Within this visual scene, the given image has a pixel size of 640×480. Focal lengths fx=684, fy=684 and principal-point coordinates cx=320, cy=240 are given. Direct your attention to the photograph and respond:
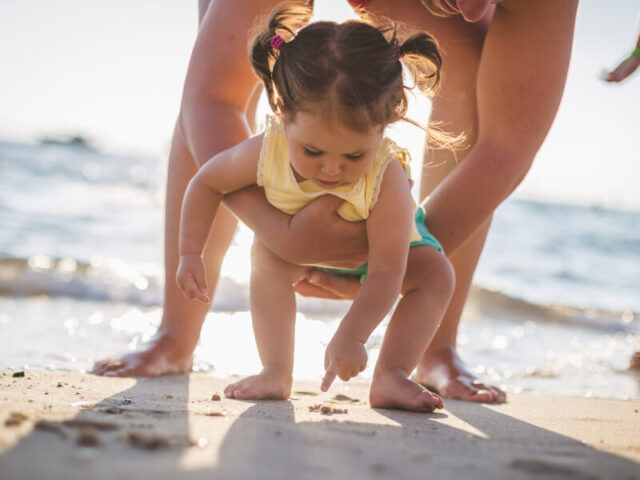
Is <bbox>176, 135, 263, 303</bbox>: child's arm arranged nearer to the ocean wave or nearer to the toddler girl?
the toddler girl

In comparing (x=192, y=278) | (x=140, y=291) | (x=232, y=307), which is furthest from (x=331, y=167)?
(x=140, y=291)

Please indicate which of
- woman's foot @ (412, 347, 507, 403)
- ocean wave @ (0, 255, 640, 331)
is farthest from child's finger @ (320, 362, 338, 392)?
ocean wave @ (0, 255, 640, 331)

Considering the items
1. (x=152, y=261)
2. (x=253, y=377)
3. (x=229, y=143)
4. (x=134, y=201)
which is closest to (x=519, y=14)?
(x=229, y=143)

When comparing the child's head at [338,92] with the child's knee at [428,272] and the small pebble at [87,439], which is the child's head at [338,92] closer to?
the child's knee at [428,272]

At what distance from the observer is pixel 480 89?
2400 millimetres

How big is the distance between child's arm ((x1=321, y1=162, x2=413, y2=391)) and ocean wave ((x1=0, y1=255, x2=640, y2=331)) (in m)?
3.19

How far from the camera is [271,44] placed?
198 centimetres

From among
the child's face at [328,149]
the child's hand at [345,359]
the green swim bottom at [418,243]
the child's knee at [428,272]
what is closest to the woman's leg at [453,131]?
the green swim bottom at [418,243]

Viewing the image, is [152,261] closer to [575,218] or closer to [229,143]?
[229,143]

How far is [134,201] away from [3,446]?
12664mm

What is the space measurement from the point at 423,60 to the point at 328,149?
0.45m

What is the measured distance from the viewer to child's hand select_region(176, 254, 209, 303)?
6.40ft

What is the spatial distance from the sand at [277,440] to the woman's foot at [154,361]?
1.36 feet

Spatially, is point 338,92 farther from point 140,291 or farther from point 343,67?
Answer: point 140,291
